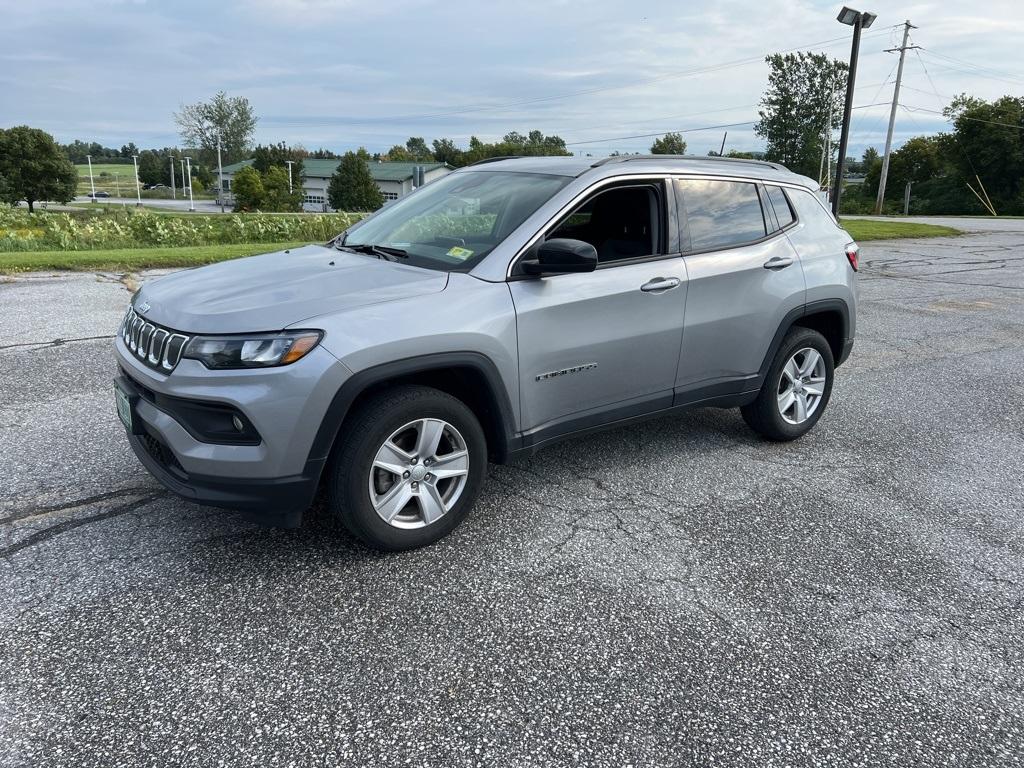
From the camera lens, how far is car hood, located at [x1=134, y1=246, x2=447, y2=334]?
3096mm

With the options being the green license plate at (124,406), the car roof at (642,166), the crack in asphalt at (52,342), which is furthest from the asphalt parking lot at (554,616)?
the crack in asphalt at (52,342)

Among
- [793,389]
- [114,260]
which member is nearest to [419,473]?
[793,389]

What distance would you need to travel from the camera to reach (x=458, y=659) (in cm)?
282

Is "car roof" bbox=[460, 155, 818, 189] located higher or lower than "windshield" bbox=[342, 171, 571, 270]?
higher

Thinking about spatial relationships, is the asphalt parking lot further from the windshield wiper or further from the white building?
the white building

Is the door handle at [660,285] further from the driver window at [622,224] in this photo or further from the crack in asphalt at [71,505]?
the crack in asphalt at [71,505]

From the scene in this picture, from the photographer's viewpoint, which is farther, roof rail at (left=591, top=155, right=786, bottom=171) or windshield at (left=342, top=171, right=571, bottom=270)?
roof rail at (left=591, top=155, right=786, bottom=171)

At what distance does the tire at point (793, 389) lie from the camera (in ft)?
16.0

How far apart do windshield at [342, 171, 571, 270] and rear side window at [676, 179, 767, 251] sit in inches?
32.2

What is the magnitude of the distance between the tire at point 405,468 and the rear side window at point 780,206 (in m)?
2.60

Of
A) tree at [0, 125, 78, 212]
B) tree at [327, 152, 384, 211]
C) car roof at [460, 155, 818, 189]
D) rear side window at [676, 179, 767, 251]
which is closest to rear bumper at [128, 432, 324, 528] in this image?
car roof at [460, 155, 818, 189]

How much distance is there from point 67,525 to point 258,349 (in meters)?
1.55

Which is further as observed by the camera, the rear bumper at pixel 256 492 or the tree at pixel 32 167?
the tree at pixel 32 167

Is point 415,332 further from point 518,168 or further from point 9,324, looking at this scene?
point 9,324
